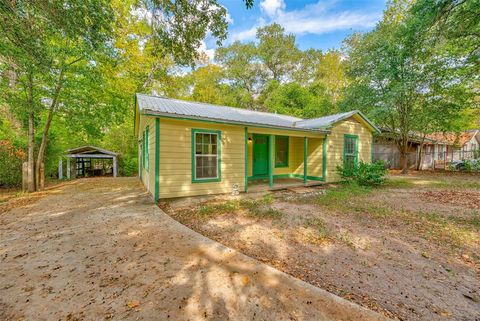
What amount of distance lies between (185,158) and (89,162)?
517 inches

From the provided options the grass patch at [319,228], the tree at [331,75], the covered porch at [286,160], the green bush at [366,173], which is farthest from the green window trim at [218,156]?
the tree at [331,75]

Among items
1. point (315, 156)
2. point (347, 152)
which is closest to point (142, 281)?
point (315, 156)

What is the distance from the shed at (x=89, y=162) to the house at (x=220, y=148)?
25.3 ft

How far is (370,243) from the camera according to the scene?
354cm

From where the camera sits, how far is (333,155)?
971 centimetres

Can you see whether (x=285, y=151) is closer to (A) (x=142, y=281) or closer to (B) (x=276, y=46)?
(A) (x=142, y=281)

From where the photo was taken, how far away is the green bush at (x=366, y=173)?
880cm

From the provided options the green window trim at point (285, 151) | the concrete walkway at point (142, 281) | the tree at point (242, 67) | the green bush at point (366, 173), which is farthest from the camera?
the tree at point (242, 67)

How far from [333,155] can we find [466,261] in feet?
23.1

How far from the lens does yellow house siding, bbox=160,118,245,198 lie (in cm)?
579

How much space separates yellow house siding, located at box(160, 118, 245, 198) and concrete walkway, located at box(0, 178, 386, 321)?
6.81 ft

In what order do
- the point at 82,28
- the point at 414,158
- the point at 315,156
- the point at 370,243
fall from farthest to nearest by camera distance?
the point at 414,158, the point at 315,156, the point at 82,28, the point at 370,243

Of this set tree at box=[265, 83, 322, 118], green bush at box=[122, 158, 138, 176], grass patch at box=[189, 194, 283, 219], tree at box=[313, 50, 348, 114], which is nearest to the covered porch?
grass patch at box=[189, 194, 283, 219]

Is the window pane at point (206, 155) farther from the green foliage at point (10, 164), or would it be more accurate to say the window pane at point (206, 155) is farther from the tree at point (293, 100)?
the tree at point (293, 100)
